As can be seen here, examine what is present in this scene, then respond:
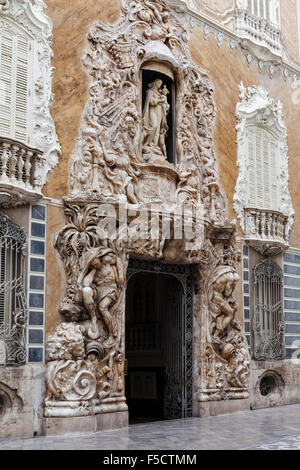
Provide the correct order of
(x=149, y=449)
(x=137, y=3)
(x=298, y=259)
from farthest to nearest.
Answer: (x=298, y=259), (x=137, y=3), (x=149, y=449)

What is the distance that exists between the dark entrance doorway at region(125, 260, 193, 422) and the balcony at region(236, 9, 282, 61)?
6717 mm

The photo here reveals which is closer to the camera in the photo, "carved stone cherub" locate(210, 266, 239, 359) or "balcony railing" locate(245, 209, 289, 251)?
"carved stone cherub" locate(210, 266, 239, 359)

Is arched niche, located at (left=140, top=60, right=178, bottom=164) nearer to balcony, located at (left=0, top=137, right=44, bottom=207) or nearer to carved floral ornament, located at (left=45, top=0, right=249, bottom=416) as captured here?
carved floral ornament, located at (left=45, top=0, right=249, bottom=416)

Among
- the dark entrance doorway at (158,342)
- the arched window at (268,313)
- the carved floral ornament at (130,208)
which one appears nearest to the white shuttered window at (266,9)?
the carved floral ornament at (130,208)

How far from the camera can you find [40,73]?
12609 millimetres

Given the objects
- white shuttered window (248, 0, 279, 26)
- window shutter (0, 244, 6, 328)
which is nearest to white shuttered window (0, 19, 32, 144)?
window shutter (0, 244, 6, 328)

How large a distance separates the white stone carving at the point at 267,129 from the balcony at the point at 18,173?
19.8 ft

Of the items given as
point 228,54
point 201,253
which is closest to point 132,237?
point 201,253

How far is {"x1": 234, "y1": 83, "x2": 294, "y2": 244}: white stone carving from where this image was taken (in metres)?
16.5

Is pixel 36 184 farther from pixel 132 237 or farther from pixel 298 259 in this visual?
pixel 298 259

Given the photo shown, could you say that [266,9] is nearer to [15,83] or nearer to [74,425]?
[15,83]

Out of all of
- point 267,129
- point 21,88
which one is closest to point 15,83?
point 21,88
